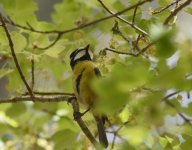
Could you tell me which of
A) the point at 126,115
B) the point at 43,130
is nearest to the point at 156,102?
the point at 126,115

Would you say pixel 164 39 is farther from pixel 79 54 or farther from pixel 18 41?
pixel 79 54

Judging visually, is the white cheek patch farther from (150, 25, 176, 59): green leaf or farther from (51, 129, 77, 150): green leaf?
(150, 25, 176, 59): green leaf

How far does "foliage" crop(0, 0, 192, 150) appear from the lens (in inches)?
16.6

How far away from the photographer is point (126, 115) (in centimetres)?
115

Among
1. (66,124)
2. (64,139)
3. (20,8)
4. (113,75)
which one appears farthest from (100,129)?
(113,75)

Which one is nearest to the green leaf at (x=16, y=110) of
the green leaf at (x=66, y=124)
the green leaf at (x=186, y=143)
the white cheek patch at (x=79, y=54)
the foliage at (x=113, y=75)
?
the foliage at (x=113, y=75)

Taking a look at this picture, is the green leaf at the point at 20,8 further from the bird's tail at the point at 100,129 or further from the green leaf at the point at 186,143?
the green leaf at the point at 186,143

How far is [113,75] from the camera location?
0.41 metres

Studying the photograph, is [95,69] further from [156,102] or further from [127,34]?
[156,102]

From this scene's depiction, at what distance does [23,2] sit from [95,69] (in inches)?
14.0

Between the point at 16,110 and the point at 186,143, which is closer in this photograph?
the point at 186,143

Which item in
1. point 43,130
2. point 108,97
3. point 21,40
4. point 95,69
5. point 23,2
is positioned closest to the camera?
point 108,97

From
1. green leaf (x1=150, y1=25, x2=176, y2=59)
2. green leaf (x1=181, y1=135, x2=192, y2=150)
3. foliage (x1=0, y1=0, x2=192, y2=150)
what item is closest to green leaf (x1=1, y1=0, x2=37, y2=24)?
foliage (x1=0, y1=0, x2=192, y2=150)

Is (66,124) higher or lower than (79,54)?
lower
